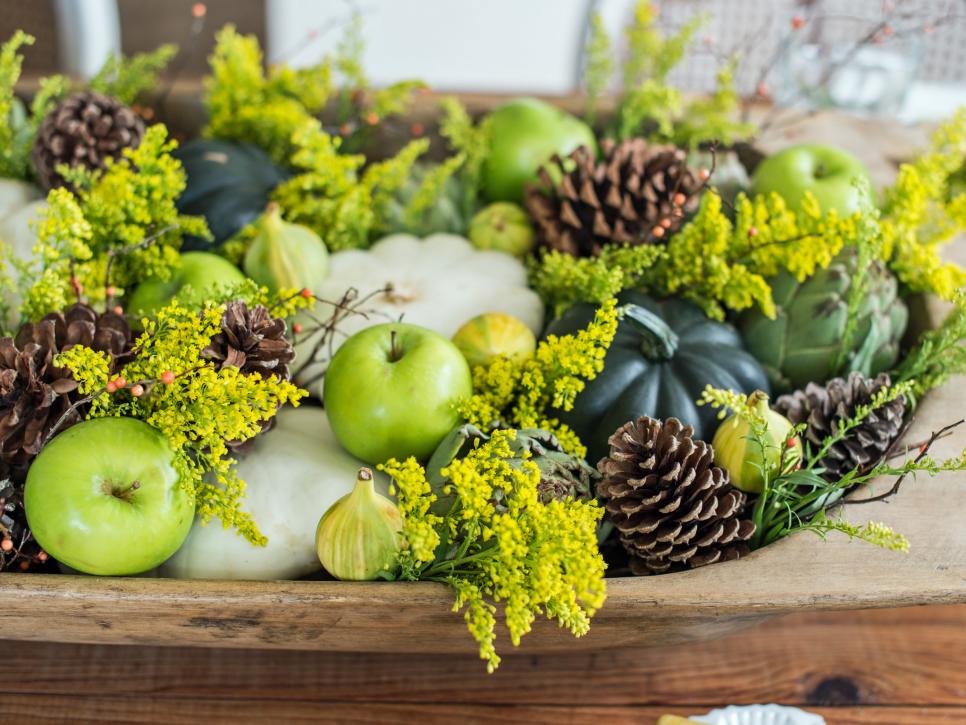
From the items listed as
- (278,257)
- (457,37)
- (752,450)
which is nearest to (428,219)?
(278,257)

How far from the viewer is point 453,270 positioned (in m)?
1.16

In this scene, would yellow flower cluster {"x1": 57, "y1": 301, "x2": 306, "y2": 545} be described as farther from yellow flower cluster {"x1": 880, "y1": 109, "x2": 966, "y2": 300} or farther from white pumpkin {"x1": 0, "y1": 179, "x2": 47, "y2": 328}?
yellow flower cluster {"x1": 880, "y1": 109, "x2": 966, "y2": 300}

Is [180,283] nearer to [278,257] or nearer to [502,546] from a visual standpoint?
[278,257]

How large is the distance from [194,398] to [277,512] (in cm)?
15

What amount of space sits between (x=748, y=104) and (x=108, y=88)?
96 centimetres

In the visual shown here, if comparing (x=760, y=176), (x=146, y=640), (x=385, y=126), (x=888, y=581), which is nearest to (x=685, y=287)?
(x=760, y=176)

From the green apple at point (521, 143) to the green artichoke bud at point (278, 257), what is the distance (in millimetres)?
335

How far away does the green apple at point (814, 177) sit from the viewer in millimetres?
1146

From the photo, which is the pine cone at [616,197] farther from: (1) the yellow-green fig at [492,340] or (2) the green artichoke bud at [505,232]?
(1) the yellow-green fig at [492,340]

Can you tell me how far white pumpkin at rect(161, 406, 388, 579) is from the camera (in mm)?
844

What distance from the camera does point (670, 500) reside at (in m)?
0.81

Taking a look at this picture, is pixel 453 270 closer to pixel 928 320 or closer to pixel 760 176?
pixel 760 176

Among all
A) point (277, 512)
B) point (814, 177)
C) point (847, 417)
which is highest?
point (814, 177)

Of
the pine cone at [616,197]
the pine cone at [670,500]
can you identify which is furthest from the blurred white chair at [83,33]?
the pine cone at [670,500]
